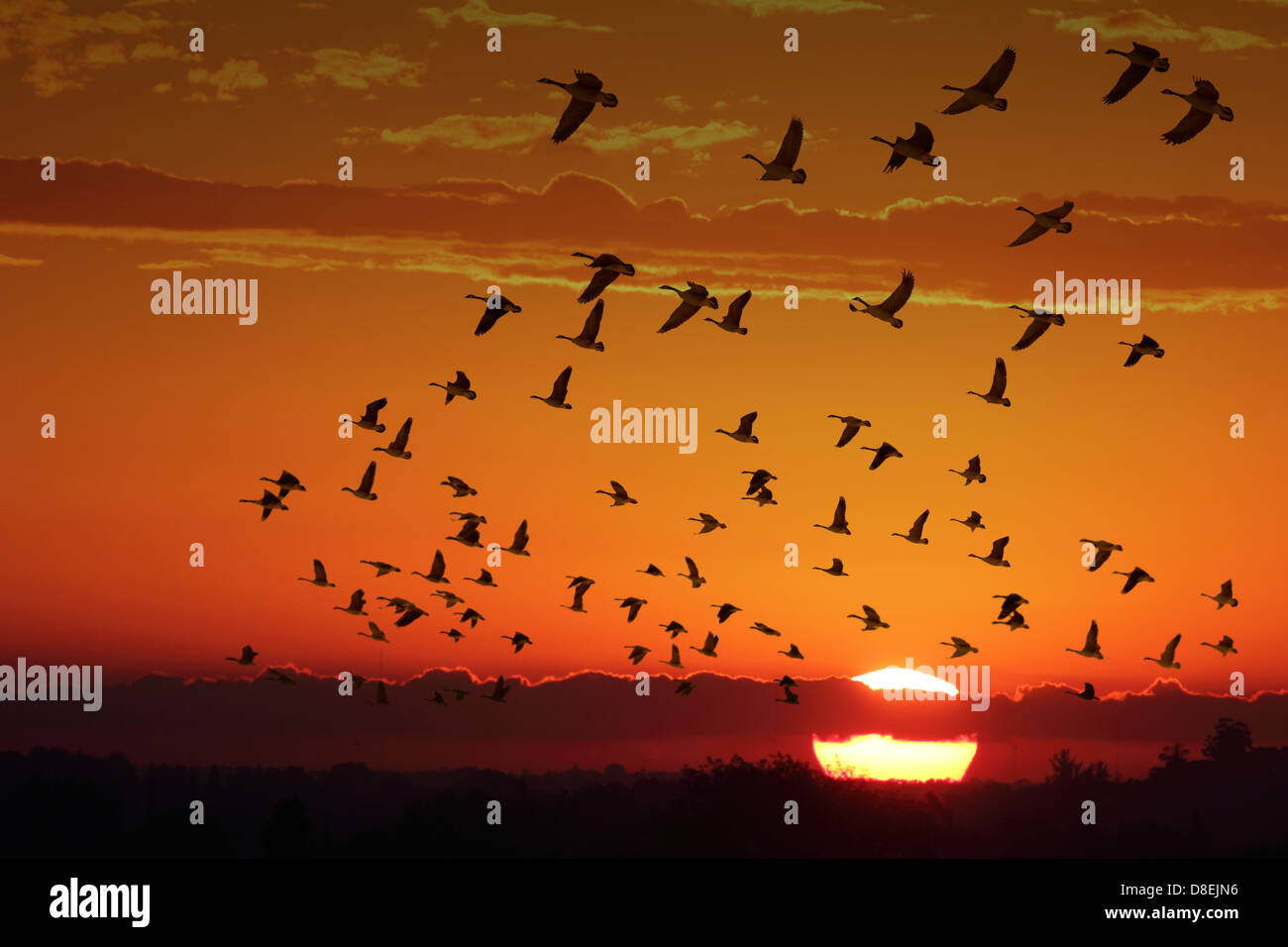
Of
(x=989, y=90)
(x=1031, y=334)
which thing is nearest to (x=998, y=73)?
(x=989, y=90)

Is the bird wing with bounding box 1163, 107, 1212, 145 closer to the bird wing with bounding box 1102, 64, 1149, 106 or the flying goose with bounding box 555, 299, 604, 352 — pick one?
the bird wing with bounding box 1102, 64, 1149, 106

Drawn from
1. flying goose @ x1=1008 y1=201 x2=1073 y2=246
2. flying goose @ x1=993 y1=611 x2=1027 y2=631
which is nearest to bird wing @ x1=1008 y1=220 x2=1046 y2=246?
flying goose @ x1=1008 y1=201 x2=1073 y2=246

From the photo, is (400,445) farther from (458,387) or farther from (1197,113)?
(1197,113)

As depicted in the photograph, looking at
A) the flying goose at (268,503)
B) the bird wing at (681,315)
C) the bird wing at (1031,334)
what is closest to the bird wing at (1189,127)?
the bird wing at (1031,334)
